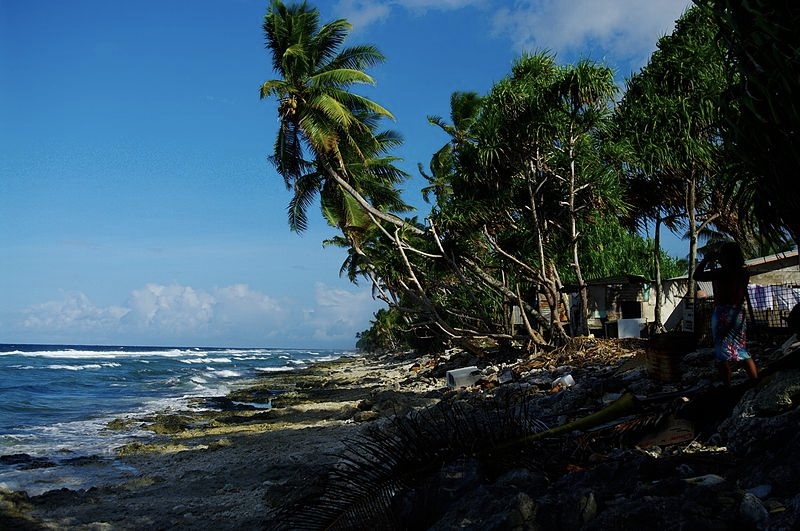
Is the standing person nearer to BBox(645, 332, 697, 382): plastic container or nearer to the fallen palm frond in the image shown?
BBox(645, 332, 697, 382): plastic container

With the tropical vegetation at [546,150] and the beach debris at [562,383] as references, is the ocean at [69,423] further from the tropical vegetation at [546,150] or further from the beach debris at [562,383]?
the tropical vegetation at [546,150]

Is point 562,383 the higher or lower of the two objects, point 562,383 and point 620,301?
the lower

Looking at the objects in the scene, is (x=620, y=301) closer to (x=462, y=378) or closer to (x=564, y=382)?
(x=462, y=378)

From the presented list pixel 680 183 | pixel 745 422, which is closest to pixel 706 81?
pixel 680 183

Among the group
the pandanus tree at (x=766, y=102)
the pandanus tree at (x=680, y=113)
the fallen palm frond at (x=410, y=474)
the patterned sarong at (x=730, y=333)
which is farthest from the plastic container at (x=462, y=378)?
the fallen palm frond at (x=410, y=474)

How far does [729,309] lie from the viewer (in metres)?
6.03

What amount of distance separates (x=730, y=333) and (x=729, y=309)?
0.82ft

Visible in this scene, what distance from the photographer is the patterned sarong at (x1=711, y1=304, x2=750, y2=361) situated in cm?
587

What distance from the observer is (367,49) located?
2162 centimetres

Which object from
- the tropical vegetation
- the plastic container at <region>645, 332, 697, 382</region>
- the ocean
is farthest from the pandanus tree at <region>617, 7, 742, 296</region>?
the ocean

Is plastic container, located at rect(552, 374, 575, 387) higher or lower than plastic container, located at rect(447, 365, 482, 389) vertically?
higher

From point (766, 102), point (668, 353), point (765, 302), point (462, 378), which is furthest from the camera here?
point (462, 378)

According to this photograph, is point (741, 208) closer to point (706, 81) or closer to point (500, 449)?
point (500, 449)

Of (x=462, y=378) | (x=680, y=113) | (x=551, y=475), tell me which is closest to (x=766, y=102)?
(x=551, y=475)
